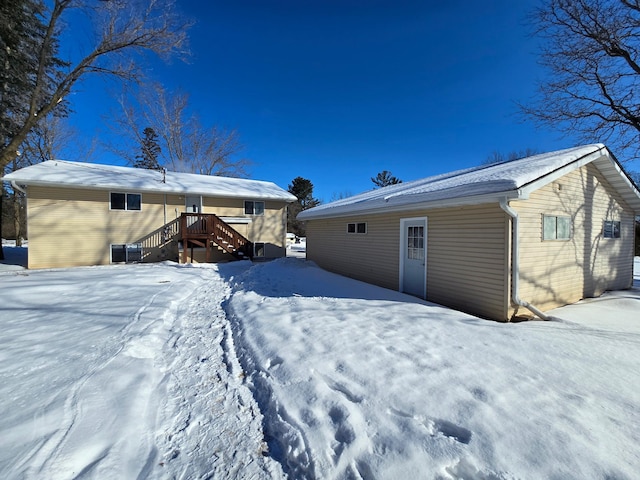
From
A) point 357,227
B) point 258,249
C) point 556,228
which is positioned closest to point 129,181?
point 258,249

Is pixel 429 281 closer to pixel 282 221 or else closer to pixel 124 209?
pixel 282 221

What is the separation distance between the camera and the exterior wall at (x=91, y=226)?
11.8 m

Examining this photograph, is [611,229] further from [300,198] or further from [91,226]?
[300,198]

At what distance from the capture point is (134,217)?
13359 mm

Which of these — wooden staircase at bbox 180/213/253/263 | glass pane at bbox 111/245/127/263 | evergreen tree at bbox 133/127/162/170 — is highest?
evergreen tree at bbox 133/127/162/170

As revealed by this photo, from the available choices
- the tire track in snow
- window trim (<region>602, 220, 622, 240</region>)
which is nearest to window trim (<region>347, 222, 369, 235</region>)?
window trim (<region>602, 220, 622, 240</region>)

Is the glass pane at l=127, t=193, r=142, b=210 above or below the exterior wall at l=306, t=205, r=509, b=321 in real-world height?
above

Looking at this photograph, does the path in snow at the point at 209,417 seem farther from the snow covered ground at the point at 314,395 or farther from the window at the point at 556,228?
the window at the point at 556,228

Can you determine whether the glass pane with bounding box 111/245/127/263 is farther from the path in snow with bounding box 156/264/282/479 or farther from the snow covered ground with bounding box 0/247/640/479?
the path in snow with bounding box 156/264/282/479

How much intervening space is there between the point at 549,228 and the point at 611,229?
3.69 meters

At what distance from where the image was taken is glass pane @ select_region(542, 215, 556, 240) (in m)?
6.13

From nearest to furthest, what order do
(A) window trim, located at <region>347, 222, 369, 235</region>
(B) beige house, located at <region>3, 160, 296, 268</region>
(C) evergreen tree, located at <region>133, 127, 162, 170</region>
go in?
1. (A) window trim, located at <region>347, 222, 369, 235</region>
2. (B) beige house, located at <region>3, 160, 296, 268</region>
3. (C) evergreen tree, located at <region>133, 127, 162, 170</region>

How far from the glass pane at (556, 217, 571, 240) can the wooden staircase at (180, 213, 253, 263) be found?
12.5 m

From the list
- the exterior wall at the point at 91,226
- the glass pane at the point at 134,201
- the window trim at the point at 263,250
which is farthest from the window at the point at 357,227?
the glass pane at the point at 134,201
